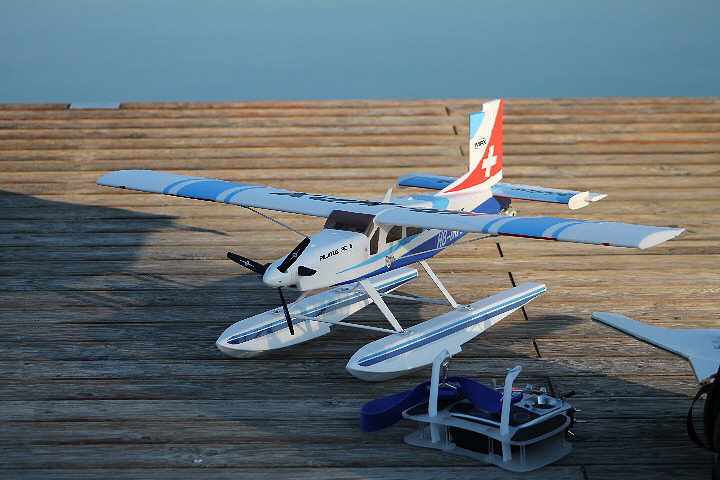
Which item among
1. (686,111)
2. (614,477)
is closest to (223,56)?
(686,111)

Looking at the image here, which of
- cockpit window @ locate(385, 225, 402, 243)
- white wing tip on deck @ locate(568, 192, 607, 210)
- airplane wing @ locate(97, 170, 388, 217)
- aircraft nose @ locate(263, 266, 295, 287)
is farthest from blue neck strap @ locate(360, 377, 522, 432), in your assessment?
white wing tip on deck @ locate(568, 192, 607, 210)

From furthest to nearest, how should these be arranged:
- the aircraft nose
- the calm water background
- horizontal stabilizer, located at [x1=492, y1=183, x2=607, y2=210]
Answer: the calm water background → horizontal stabilizer, located at [x1=492, y1=183, x2=607, y2=210] → the aircraft nose

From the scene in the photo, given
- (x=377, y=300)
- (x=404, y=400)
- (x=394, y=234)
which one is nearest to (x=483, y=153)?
(x=394, y=234)

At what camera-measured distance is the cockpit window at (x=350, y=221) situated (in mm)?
7875

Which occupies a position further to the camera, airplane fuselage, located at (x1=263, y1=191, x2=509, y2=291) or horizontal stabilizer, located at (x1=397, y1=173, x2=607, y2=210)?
horizontal stabilizer, located at (x1=397, y1=173, x2=607, y2=210)

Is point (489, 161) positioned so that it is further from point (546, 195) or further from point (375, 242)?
point (375, 242)

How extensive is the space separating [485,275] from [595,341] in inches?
77.3

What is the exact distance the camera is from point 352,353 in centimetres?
829

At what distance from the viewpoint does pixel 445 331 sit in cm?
822

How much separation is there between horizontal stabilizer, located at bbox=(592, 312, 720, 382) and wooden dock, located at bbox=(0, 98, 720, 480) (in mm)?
465

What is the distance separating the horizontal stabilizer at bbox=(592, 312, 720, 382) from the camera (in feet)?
22.3

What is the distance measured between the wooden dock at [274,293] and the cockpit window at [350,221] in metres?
1.17

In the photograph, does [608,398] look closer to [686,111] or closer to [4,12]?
[686,111]

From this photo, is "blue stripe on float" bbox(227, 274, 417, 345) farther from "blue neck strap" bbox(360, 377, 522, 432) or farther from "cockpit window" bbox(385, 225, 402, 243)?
"blue neck strap" bbox(360, 377, 522, 432)
